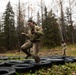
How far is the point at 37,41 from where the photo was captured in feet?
29.0

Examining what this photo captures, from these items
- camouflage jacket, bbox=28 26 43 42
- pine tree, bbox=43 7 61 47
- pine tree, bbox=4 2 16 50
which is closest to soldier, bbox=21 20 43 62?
camouflage jacket, bbox=28 26 43 42

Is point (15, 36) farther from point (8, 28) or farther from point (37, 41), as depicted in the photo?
point (37, 41)

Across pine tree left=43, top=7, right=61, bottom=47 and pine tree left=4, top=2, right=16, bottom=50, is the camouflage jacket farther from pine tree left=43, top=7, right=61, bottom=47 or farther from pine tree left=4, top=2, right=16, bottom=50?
pine tree left=4, top=2, right=16, bottom=50

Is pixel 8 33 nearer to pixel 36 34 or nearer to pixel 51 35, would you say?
pixel 51 35

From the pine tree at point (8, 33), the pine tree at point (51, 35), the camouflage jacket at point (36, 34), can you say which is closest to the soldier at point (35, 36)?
the camouflage jacket at point (36, 34)

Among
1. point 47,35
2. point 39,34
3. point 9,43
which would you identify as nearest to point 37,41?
point 39,34

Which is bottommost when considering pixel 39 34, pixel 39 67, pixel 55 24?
pixel 39 67

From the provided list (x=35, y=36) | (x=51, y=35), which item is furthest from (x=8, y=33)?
(x=35, y=36)

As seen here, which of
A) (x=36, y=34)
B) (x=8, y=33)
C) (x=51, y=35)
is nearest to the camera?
(x=36, y=34)

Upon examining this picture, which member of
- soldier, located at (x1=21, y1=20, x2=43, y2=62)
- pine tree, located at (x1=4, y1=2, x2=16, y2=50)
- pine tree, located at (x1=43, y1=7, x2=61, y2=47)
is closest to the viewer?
soldier, located at (x1=21, y1=20, x2=43, y2=62)

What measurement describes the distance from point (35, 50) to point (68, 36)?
48.7 meters

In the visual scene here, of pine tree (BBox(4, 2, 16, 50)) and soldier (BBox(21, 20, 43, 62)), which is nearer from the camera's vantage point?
soldier (BBox(21, 20, 43, 62))

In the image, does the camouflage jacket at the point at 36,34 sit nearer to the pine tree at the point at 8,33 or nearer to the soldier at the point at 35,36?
the soldier at the point at 35,36

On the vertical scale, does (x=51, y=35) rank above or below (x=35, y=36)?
above
